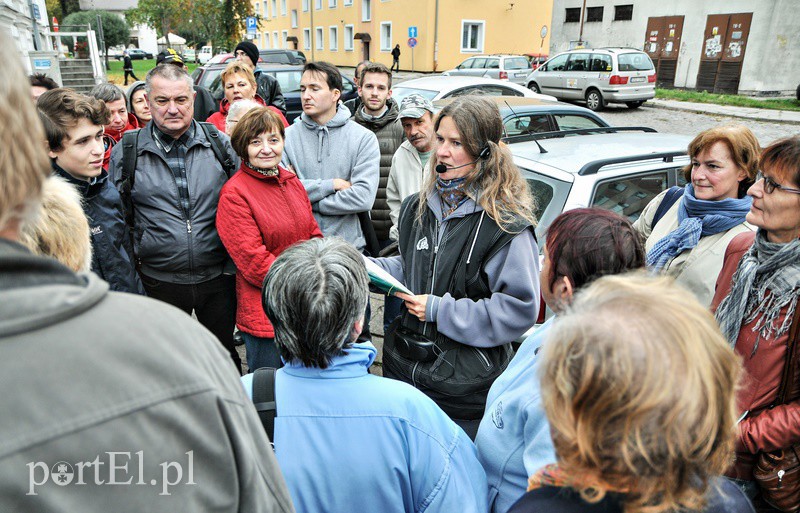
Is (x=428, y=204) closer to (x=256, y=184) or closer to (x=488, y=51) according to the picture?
(x=256, y=184)

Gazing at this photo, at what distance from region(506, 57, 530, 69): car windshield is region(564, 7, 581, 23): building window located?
9.72 meters

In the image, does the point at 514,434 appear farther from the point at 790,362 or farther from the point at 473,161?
the point at 473,161

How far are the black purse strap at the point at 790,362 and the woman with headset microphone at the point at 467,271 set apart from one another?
88 cm

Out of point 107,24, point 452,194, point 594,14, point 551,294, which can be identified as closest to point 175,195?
point 452,194

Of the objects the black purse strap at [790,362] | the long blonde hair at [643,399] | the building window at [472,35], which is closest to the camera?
the long blonde hair at [643,399]

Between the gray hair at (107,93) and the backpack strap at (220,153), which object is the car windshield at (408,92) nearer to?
the gray hair at (107,93)

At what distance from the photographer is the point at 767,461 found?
1.99 meters

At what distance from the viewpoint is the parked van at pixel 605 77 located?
17.2m

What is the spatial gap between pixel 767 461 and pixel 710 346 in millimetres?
1449

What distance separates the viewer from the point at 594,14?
28.5m

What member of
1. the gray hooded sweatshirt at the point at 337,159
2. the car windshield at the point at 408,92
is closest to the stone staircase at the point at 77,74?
the car windshield at the point at 408,92

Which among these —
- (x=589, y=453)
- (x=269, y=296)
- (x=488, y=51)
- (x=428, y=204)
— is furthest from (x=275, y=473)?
(x=488, y=51)

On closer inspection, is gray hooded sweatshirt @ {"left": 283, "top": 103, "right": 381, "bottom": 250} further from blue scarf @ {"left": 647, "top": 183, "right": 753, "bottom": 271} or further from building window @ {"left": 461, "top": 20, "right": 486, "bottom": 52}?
building window @ {"left": 461, "top": 20, "right": 486, "bottom": 52}

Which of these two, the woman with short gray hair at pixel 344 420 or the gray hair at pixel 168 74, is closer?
the woman with short gray hair at pixel 344 420
